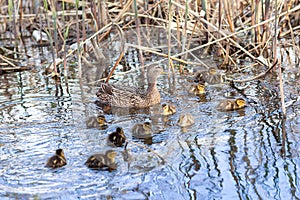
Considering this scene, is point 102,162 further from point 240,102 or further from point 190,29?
point 190,29

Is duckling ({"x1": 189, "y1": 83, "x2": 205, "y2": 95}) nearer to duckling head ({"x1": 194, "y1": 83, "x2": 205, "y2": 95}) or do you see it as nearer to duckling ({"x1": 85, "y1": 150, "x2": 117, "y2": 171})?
duckling head ({"x1": 194, "y1": 83, "x2": 205, "y2": 95})

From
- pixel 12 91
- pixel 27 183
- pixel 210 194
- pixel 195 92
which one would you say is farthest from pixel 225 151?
pixel 12 91

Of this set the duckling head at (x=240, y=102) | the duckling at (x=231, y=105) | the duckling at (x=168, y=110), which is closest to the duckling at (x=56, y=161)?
the duckling at (x=168, y=110)

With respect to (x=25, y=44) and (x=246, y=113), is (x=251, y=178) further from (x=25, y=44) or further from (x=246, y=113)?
(x=25, y=44)

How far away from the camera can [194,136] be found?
446 centimetres

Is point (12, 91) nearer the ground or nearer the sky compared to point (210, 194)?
nearer the sky

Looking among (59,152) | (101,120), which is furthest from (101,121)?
(59,152)

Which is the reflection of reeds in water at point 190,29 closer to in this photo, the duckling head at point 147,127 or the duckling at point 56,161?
the duckling head at point 147,127

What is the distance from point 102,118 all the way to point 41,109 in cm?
84

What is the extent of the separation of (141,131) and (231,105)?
100 cm

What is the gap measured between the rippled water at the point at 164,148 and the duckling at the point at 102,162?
2.3 inches

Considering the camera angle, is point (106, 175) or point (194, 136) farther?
point (194, 136)

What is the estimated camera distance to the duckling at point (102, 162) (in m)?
3.85

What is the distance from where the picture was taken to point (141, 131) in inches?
178
